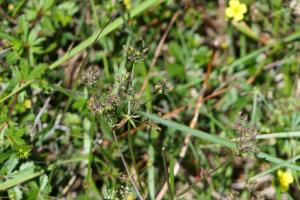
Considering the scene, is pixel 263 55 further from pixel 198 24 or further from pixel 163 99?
pixel 163 99

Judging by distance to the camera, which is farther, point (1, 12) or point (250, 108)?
point (250, 108)

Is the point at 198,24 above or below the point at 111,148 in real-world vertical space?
above

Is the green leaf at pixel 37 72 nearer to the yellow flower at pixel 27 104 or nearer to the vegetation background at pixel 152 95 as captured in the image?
the vegetation background at pixel 152 95

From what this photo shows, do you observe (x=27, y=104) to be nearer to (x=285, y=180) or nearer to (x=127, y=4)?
(x=127, y=4)

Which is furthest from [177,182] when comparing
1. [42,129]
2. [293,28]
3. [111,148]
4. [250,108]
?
[293,28]

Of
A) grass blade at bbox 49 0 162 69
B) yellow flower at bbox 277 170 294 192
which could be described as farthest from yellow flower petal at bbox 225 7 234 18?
yellow flower at bbox 277 170 294 192

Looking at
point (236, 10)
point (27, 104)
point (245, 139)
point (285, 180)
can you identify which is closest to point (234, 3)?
point (236, 10)
